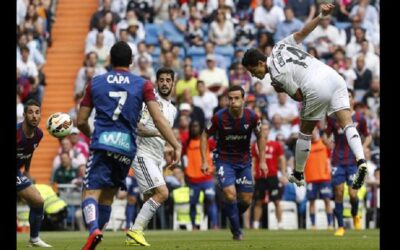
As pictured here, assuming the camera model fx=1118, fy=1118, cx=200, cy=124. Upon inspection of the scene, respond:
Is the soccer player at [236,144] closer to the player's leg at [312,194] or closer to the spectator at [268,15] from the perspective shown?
the player's leg at [312,194]

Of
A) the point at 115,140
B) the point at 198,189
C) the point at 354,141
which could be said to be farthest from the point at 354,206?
the point at 115,140

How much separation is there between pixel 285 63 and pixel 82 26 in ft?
65.8

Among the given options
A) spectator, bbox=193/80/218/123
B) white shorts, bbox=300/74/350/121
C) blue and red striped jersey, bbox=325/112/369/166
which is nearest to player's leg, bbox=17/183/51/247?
white shorts, bbox=300/74/350/121

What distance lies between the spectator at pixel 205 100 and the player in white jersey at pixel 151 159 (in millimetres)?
11284

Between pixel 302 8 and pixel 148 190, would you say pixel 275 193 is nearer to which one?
pixel 302 8

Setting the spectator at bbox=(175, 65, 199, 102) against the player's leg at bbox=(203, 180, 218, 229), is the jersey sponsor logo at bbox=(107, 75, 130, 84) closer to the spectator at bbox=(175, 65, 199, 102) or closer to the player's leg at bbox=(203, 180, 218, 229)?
the player's leg at bbox=(203, 180, 218, 229)

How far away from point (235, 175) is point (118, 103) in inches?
257

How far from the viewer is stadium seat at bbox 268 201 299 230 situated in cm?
2675

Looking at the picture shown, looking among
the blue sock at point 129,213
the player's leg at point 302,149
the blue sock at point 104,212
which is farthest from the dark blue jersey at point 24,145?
the blue sock at point 129,213

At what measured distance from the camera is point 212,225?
26.5 meters

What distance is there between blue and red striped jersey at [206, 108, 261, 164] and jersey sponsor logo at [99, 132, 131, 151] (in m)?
6.44
